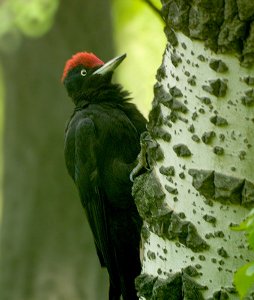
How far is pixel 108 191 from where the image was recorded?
3.59 meters

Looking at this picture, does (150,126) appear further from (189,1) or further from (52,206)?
(52,206)

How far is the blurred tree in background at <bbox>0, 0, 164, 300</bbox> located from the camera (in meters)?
6.40

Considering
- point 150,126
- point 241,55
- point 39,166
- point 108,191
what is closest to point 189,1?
point 241,55

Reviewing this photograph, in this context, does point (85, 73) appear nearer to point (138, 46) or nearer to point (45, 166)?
point (45, 166)

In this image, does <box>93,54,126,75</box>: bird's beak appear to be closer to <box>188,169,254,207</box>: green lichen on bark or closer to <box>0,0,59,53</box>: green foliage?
<box>188,169,254,207</box>: green lichen on bark

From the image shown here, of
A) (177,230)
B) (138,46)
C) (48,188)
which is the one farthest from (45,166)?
(177,230)

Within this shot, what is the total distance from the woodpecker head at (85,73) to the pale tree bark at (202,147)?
1.54 metres

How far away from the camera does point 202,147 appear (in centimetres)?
212

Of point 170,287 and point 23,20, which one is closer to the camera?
point 170,287

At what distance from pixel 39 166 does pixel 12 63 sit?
0.89 m

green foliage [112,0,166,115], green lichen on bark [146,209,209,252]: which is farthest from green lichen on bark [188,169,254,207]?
green foliage [112,0,166,115]

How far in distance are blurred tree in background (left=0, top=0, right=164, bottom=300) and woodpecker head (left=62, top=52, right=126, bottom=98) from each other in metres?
2.33

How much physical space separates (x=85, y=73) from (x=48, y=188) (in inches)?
104

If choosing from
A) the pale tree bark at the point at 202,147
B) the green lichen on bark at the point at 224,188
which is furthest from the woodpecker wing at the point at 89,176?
the green lichen on bark at the point at 224,188
